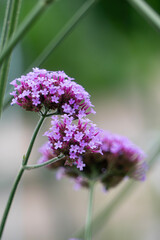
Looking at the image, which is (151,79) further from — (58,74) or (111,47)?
(58,74)

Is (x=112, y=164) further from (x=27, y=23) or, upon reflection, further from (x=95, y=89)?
(x=95, y=89)

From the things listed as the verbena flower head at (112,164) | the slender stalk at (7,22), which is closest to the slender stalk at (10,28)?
the slender stalk at (7,22)

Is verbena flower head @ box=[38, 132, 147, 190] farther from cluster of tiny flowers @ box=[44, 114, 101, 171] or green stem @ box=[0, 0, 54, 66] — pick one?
green stem @ box=[0, 0, 54, 66]

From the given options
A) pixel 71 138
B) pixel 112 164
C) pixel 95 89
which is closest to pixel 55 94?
pixel 71 138

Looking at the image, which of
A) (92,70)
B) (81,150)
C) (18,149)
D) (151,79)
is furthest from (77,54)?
(81,150)

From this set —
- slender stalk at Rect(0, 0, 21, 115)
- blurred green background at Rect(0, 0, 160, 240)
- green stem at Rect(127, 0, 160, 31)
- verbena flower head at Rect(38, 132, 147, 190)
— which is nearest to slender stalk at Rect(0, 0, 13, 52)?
slender stalk at Rect(0, 0, 21, 115)

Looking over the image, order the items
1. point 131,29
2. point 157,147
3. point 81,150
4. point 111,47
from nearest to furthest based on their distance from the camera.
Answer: point 81,150
point 157,147
point 131,29
point 111,47
